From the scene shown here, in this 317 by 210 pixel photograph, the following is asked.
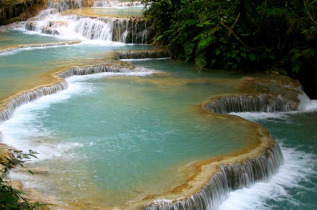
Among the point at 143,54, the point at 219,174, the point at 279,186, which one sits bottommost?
the point at 279,186

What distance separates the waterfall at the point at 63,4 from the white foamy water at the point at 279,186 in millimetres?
19763

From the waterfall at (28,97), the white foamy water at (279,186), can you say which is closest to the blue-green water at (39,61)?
the waterfall at (28,97)

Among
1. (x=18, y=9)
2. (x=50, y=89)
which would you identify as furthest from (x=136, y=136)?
(x=18, y=9)

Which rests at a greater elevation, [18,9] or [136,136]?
[18,9]

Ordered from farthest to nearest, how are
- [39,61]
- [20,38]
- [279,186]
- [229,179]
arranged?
[20,38] → [39,61] → [279,186] → [229,179]

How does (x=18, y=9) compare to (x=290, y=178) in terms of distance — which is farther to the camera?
(x=18, y=9)

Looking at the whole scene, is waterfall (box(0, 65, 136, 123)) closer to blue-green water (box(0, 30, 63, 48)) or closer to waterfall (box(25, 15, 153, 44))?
waterfall (box(25, 15, 153, 44))

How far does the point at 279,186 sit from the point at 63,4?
68.4ft

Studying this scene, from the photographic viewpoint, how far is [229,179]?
20.4 feet

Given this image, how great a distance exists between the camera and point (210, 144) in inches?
280

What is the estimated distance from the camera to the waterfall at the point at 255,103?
31.3 ft

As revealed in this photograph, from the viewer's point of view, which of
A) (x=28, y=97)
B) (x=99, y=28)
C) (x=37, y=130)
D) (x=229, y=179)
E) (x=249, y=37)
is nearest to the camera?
(x=229, y=179)

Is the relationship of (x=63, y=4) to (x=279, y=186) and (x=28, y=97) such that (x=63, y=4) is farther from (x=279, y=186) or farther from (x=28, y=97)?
(x=279, y=186)

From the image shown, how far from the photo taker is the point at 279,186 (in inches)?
259
